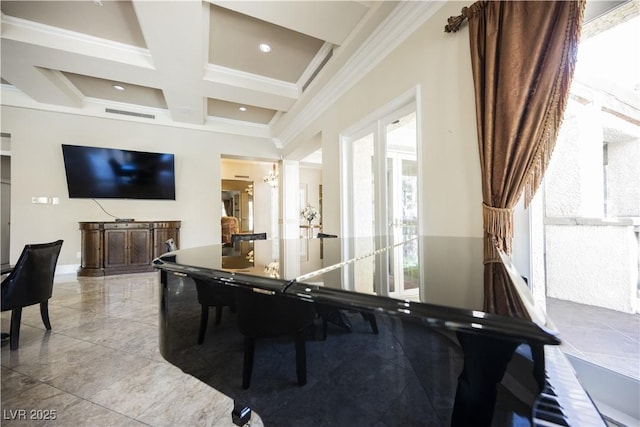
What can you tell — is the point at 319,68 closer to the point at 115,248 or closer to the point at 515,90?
the point at 515,90

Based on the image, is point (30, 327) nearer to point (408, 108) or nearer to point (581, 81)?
point (408, 108)

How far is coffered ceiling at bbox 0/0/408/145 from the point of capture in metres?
2.41

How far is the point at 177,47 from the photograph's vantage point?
2.83 metres

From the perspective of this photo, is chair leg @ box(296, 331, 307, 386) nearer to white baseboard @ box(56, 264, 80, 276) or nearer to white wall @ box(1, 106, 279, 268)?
white wall @ box(1, 106, 279, 268)

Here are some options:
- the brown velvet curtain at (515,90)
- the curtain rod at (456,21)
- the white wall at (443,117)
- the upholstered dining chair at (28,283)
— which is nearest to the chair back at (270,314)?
the brown velvet curtain at (515,90)

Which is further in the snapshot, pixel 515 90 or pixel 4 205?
pixel 4 205

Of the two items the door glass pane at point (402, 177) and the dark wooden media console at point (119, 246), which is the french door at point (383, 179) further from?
the dark wooden media console at point (119, 246)

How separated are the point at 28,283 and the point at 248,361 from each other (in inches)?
103

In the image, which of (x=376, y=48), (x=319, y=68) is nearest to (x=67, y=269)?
(x=319, y=68)

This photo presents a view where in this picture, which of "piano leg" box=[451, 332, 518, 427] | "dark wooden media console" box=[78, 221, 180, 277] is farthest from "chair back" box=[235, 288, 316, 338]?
"dark wooden media console" box=[78, 221, 180, 277]

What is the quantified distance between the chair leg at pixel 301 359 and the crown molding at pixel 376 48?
2.57m

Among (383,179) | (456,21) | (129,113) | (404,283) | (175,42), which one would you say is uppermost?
(129,113)

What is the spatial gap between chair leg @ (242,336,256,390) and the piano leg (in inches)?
20.4

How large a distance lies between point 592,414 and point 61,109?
701cm
